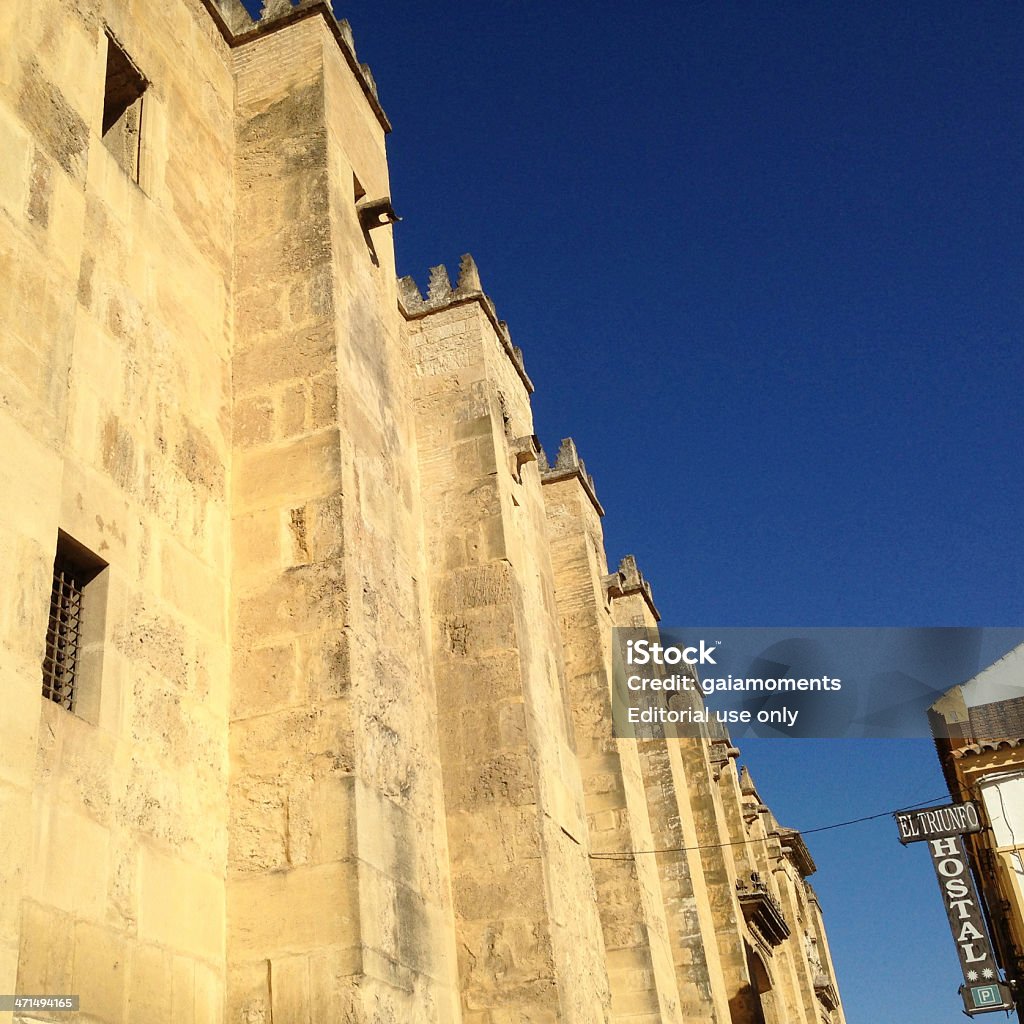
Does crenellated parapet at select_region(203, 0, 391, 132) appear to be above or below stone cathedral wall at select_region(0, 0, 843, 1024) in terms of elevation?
above

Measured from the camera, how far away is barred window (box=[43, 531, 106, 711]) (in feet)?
18.0

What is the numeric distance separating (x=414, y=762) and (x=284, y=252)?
12.1 feet

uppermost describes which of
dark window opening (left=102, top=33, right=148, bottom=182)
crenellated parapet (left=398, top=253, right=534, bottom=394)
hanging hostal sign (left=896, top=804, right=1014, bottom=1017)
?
crenellated parapet (left=398, top=253, right=534, bottom=394)

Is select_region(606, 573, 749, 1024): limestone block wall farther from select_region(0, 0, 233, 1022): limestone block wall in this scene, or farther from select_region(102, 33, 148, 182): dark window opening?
select_region(102, 33, 148, 182): dark window opening

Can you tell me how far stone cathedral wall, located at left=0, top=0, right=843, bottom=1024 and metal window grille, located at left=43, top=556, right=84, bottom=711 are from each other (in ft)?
0.13

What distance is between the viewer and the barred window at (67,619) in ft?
18.0

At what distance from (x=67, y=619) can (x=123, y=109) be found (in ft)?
12.3

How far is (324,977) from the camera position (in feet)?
19.2

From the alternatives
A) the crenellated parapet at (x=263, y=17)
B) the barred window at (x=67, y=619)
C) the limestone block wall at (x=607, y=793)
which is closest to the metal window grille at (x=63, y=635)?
the barred window at (x=67, y=619)

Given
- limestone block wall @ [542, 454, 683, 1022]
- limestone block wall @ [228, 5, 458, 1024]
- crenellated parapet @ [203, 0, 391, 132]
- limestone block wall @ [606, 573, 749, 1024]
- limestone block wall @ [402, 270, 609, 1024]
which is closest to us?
limestone block wall @ [228, 5, 458, 1024]

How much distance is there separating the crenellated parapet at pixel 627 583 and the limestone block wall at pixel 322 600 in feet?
28.1

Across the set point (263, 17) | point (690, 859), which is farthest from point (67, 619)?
point (690, 859)

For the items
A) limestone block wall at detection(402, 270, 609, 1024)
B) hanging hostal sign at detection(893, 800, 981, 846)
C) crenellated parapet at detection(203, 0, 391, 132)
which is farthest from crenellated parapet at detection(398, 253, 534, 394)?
hanging hostal sign at detection(893, 800, 981, 846)

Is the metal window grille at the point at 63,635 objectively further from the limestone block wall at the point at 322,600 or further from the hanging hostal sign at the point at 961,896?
the hanging hostal sign at the point at 961,896
